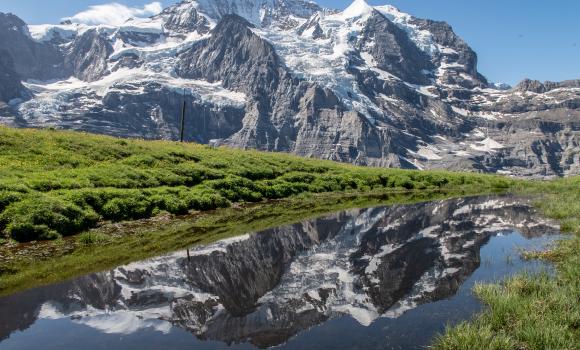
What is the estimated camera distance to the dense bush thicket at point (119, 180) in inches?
947

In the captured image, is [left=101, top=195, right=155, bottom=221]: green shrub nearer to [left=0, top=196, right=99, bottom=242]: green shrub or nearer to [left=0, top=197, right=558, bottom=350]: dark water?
[left=0, top=196, right=99, bottom=242]: green shrub

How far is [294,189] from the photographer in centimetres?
4875

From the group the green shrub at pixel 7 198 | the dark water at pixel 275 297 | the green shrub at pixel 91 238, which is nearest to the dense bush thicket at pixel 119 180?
the green shrub at pixel 7 198

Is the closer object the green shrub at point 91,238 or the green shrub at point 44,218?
the green shrub at point 44,218

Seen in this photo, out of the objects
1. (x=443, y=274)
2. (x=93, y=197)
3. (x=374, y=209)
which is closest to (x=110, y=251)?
(x=93, y=197)

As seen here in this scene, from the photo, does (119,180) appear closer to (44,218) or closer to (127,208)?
(127,208)

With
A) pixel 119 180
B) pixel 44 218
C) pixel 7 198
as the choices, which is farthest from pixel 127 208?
pixel 7 198

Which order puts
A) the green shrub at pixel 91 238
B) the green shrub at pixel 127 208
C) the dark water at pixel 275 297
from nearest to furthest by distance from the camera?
1. the dark water at pixel 275 297
2. the green shrub at pixel 91 238
3. the green shrub at pixel 127 208

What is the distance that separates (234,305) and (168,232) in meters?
13.0

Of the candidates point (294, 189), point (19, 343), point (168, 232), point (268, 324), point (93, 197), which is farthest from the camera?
point (294, 189)

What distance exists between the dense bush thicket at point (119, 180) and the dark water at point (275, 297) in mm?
8860

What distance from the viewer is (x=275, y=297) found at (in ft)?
48.0

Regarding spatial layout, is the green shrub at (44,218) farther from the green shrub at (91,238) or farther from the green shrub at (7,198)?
the green shrub at (91,238)

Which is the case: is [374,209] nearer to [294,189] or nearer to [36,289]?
[294,189]
